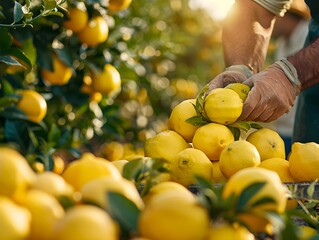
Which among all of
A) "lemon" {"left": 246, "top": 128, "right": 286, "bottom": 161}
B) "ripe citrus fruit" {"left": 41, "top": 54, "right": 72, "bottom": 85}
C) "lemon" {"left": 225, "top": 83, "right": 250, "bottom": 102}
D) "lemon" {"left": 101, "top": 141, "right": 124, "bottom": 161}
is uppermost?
"lemon" {"left": 225, "top": 83, "right": 250, "bottom": 102}

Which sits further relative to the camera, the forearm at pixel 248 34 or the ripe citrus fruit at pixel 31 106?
the forearm at pixel 248 34

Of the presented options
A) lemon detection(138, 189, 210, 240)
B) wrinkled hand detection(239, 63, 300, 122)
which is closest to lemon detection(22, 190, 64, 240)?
lemon detection(138, 189, 210, 240)

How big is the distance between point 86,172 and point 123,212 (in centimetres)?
20

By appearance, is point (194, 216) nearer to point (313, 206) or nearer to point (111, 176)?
point (111, 176)

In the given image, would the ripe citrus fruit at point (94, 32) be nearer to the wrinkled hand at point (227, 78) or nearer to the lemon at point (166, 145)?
the wrinkled hand at point (227, 78)

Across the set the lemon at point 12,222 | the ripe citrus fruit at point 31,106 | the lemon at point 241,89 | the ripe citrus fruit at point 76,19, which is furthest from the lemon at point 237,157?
the ripe citrus fruit at point 76,19

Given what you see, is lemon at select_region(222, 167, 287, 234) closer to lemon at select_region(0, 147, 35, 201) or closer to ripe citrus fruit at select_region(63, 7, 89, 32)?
lemon at select_region(0, 147, 35, 201)

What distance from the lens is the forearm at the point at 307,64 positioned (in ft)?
7.91

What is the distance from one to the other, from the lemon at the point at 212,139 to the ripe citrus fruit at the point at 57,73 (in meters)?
1.18

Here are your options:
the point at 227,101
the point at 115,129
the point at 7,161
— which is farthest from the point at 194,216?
the point at 115,129

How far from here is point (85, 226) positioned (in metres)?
1.05

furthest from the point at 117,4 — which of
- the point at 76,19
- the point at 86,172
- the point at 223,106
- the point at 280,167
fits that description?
the point at 86,172

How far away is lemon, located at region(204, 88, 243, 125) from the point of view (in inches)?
78.5

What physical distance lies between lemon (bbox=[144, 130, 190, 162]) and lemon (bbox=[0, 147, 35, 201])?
0.81 meters
